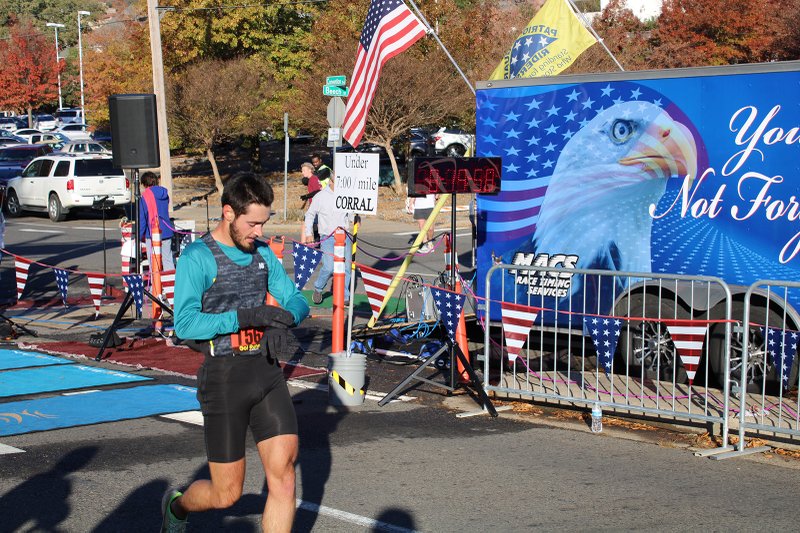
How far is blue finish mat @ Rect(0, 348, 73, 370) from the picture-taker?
1091cm

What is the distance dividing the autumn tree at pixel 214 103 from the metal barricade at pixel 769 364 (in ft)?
93.1

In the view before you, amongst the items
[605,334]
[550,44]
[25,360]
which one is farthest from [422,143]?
[605,334]

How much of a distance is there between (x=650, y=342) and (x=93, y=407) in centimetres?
515

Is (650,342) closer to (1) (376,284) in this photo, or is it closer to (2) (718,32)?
(1) (376,284)

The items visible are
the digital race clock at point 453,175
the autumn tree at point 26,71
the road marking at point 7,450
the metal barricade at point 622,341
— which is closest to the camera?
the road marking at point 7,450

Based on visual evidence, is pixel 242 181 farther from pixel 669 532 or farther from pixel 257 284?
pixel 669 532

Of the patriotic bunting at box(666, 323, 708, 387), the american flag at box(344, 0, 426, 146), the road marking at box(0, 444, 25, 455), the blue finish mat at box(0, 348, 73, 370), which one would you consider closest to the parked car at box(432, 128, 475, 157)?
the american flag at box(344, 0, 426, 146)

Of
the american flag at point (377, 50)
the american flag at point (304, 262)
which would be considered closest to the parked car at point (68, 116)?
the american flag at point (377, 50)

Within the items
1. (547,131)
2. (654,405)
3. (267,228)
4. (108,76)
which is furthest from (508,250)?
(108,76)

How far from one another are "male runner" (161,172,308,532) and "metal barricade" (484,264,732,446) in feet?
11.7

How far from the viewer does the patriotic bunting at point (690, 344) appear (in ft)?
25.8

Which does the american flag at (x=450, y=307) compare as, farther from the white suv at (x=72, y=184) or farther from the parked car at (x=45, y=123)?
A: the parked car at (x=45, y=123)

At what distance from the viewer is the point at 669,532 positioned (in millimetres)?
5844

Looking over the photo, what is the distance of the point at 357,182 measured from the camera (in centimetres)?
1004
